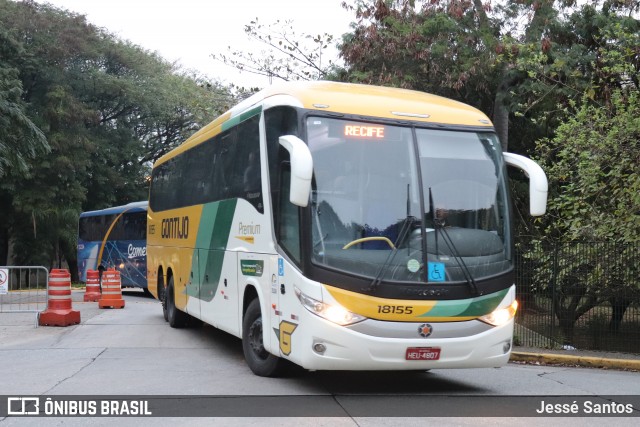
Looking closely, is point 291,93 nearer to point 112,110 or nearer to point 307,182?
point 307,182

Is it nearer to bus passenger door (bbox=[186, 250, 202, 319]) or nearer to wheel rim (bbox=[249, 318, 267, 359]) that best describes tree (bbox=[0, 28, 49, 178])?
bus passenger door (bbox=[186, 250, 202, 319])

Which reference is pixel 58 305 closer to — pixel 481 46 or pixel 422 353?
pixel 422 353

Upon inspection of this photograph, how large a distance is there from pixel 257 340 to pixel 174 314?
640cm

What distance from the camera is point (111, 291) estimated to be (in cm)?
2231

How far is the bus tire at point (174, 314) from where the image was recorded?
15.9 m

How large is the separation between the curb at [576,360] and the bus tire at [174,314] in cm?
685

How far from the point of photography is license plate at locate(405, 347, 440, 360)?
826 centimetres

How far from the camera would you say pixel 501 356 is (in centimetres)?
880

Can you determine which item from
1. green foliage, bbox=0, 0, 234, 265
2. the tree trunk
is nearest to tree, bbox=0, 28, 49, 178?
green foliage, bbox=0, 0, 234, 265

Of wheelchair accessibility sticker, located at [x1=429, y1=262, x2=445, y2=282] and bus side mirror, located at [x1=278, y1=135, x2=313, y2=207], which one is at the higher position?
bus side mirror, located at [x1=278, y1=135, x2=313, y2=207]

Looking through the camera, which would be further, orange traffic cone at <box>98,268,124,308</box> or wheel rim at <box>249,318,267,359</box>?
orange traffic cone at <box>98,268,124,308</box>

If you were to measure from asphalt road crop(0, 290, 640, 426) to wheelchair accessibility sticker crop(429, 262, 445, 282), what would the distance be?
4.49ft

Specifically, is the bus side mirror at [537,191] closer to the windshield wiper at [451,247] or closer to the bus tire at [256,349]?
the windshield wiper at [451,247]

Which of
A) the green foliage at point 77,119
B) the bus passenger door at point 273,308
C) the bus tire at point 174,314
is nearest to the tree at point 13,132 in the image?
the green foliage at point 77,119
